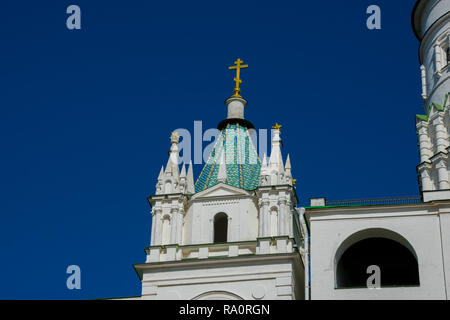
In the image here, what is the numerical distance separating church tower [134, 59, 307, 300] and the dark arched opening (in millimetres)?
2376

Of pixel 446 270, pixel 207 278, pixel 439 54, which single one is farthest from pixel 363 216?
pixel 439 54

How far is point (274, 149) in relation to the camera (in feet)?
166

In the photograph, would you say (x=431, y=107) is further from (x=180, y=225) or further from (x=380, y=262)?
(x=180, y=225)

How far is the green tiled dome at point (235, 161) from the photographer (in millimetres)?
50688

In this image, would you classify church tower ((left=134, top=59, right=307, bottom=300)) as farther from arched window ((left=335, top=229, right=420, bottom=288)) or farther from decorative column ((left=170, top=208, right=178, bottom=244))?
arched window ((left=335, top=229, right=420, bottom=288))

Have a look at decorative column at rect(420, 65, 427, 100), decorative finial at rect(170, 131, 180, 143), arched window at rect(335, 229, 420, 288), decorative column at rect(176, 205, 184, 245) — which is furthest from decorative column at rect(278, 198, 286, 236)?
decorative column at rect(420, 65, 427, 100)

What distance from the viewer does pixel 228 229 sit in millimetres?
48469

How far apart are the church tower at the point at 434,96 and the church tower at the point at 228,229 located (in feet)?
20.6

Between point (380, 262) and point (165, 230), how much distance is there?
1030cm

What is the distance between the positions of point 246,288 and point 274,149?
8169mm

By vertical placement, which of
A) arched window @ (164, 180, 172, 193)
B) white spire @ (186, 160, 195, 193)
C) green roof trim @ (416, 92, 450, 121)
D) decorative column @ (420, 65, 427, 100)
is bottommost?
arched window @ (164, 180, 172, 193)

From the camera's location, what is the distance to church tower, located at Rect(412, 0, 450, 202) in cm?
4603

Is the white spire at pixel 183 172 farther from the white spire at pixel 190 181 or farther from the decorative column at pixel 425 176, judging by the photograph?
the decorative column at pixel 425 176

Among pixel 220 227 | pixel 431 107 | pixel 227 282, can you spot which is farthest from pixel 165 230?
pixel 431 107
